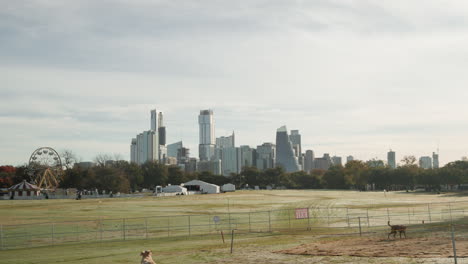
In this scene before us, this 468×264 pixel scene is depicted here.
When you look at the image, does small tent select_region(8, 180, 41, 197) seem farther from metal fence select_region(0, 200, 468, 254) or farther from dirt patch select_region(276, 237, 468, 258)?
dirt patch select_region(276, 237, 468, 258)

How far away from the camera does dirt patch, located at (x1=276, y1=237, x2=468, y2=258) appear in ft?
103

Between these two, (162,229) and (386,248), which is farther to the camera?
(162,229)

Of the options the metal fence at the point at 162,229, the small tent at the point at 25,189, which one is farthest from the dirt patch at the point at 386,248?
the small tent at the point at 25,189

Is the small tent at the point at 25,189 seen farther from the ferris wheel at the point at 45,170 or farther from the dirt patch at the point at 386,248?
the dirt patch at the point at 386,248

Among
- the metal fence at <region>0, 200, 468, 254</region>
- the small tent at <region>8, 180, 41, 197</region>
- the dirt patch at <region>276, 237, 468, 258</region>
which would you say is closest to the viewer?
the dirt patch at <region>276, 237, 468, 258</region>

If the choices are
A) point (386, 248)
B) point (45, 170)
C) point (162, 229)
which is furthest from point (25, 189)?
point (386, 248)

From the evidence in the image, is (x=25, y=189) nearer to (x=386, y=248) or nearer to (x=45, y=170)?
(x=45, y=170)

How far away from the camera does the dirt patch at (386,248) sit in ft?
103

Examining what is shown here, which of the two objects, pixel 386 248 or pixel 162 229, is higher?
pixel 386 248

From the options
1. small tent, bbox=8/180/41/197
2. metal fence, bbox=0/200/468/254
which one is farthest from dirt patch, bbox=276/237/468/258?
small tent, bbox=8/180/41/197

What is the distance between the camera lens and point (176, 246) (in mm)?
40688

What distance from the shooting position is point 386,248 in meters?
34.7

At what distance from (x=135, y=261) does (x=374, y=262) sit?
15.0m

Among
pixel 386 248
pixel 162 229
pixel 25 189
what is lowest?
pixel 162 229
